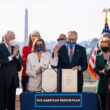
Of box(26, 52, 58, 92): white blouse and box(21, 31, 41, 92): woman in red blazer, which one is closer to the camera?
box(26, 52, 58, 92): white blouse

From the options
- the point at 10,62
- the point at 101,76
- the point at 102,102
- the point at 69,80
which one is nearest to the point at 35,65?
the point at 10,62

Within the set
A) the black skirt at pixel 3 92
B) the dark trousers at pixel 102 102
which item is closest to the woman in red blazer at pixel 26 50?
the black skirt at pixel 3 92

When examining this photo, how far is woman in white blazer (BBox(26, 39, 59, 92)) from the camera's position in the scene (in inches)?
150

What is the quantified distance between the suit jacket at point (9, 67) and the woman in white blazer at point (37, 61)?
1.00 feet

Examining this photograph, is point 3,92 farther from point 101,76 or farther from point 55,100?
point 101,76

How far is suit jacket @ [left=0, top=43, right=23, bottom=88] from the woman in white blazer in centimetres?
30

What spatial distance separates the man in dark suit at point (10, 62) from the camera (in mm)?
4039

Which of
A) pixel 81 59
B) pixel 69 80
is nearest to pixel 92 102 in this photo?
pixel 69 80

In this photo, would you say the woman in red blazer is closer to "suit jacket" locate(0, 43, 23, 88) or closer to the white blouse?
"suit jacket" locate(0, 43, 23, 88)

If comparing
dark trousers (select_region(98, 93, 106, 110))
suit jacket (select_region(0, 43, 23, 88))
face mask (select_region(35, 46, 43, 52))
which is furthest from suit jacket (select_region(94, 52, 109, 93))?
suit jacket (select_region(0, 43, 23, 88))

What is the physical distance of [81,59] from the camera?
13.0 ft

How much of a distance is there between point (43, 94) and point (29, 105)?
191 mm

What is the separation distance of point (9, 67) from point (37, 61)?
0.48 m

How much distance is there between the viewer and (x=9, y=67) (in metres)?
4.13
